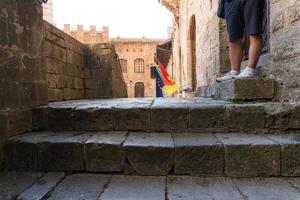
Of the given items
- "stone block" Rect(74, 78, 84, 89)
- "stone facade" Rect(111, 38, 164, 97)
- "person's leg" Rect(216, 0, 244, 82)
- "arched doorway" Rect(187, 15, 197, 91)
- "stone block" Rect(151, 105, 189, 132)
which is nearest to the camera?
"stone block" Rect(151, 105, 189, 132)

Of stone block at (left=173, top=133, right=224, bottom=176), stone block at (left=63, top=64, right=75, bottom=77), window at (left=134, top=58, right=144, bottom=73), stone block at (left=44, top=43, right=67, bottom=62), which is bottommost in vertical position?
stone block at (left=173, top=133, right=224, bottom=176)

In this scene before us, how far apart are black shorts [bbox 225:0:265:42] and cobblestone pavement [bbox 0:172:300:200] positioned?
1744 mm

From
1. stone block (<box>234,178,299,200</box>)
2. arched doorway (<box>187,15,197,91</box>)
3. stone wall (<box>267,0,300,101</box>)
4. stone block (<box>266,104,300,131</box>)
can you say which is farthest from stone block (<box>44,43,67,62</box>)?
arched doorway (<box>187,15,197,91</box>)

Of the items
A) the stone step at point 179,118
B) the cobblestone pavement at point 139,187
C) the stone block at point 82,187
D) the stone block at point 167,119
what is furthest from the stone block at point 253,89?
the stone block at point 82,187

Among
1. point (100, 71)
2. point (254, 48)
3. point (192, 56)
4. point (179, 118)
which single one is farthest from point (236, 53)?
point (192, 56)

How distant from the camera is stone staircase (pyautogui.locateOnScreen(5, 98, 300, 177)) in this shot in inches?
82.7

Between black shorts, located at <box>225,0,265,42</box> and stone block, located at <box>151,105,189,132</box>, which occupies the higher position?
black shorts, located at <box>225,0,265,42</box>

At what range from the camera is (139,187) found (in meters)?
1.95

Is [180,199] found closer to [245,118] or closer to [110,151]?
[110,151]

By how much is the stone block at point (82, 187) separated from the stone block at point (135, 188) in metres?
0.06

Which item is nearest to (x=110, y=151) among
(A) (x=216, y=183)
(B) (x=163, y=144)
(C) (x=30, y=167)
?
(B) (x=163, y=144)

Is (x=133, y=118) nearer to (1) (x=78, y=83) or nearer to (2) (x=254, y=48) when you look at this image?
(2) (x=254, y=48)

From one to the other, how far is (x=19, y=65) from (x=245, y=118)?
2.06 m

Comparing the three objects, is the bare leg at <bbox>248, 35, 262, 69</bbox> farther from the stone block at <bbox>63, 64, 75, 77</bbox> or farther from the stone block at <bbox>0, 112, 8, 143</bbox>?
the stone block at <bbox>63, 64, 75, 77</bbox>
